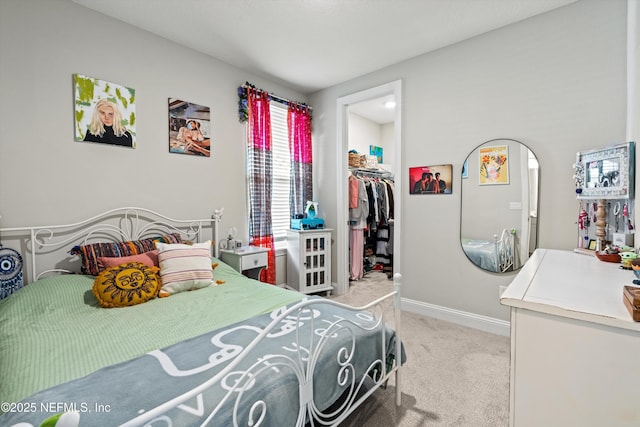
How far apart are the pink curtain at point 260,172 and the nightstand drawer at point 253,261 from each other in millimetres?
368

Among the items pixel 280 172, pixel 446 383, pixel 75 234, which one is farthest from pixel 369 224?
pixel 75 234

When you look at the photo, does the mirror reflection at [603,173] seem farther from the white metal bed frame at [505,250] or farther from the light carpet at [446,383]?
the light carpet at [446,383]

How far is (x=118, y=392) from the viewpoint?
0.99 metres

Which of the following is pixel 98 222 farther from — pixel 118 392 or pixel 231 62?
pixel 231 62

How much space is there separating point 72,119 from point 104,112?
0.23 meters

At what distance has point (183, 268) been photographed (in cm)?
216

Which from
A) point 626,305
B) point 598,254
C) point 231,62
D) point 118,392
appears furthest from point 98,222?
point 598,254

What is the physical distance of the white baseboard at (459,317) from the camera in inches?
105

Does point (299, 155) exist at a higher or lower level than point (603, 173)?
higher

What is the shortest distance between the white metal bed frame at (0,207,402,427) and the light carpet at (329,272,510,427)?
0.11 meters

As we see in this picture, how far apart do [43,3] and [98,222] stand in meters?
1.66

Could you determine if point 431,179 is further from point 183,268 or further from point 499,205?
point 183,268

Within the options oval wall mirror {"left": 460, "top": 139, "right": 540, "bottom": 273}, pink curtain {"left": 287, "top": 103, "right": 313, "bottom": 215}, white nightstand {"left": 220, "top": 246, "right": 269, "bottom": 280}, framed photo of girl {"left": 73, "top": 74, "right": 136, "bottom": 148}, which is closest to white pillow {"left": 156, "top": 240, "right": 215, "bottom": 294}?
white nightstand {"left": 220, "top": 246, "right": 269, "bottom": 280}

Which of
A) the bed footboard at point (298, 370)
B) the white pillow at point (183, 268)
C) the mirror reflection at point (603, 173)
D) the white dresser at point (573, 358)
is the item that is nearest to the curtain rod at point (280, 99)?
the white pillow at point (183, 268)
